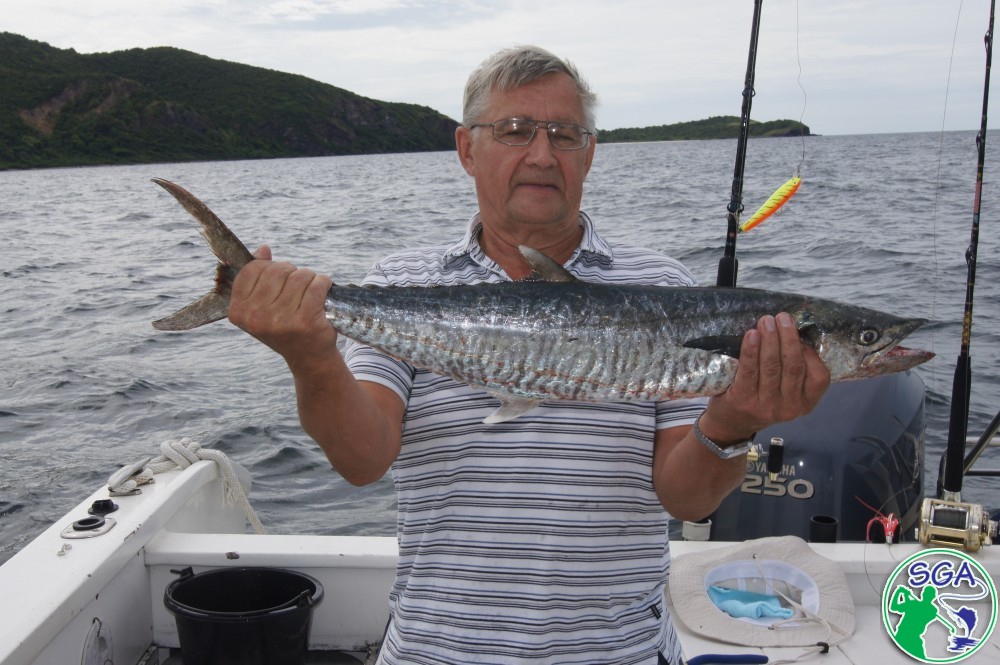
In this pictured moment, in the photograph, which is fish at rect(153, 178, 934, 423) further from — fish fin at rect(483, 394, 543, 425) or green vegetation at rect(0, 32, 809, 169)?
green vegetation at rect(0, 32, 809, 169)

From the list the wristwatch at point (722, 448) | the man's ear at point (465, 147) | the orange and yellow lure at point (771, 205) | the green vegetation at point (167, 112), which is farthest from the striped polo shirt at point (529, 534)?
the green vegetation at point (167, 112)

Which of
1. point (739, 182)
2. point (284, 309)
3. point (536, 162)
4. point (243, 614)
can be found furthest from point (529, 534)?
point (739, 182)

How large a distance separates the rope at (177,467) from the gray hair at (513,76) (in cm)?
261

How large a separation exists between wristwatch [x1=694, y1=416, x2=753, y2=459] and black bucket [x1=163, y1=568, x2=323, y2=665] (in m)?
2.10

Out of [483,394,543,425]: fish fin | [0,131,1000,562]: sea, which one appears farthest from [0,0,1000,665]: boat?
[0,131,1000,562]: sea

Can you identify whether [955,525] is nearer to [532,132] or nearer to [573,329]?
[573,329]

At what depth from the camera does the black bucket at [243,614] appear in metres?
3.40

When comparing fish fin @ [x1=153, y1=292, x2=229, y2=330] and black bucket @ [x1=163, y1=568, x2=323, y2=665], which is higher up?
fish fin @ [x1=153, y1=292, x2=229, y2=330]

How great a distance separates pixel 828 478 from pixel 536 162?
9.81ft

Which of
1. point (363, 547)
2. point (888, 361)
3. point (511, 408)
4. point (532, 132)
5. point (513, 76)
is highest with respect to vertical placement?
point (513, 76)

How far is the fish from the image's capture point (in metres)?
2.17

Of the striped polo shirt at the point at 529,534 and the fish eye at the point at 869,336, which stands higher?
the fish eye at the point at 869,336

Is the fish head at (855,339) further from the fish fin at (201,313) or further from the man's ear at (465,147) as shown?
the fish fin at (201,313)

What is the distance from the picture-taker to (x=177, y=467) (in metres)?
4.31
